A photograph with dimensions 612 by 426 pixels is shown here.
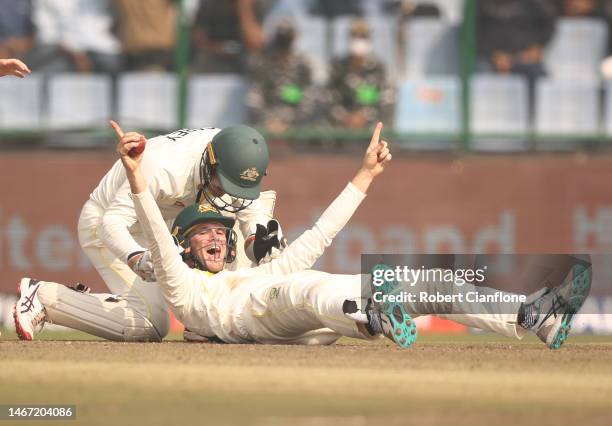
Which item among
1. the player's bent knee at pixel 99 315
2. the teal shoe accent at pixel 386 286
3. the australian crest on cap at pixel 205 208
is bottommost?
the player's bent knee at pixel 99 315

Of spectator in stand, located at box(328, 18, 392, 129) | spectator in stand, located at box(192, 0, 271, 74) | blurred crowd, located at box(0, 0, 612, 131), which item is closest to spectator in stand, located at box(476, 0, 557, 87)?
blurred crowd, located at box(0, 0, 612, 131)

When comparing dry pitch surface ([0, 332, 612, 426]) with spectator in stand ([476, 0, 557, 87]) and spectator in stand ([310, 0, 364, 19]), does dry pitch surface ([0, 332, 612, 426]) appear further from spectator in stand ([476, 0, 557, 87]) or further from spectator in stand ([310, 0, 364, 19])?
spectator in stand ([310, 0, 364, 19])

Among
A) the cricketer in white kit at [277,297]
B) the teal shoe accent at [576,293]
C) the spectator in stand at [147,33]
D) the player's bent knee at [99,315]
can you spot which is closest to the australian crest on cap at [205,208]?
the cricketer in white kit at [277,297]

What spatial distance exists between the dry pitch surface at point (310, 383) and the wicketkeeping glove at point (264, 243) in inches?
38.2

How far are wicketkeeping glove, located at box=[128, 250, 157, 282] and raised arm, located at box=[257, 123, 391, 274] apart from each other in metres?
0.77

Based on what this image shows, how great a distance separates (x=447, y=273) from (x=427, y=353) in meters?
0.51

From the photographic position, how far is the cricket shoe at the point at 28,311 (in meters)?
8.84

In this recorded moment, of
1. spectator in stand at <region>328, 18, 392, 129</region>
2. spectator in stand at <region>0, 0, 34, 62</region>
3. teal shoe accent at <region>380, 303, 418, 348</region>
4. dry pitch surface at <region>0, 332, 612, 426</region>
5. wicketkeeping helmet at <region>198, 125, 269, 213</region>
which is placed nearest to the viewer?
dry pitch surface at <region>0, 332, 612, 426</region>

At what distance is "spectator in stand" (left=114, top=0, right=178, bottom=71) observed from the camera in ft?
49.8

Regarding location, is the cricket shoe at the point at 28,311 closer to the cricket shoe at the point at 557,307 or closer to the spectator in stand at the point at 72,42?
the cricket shoe at the point at 557,307

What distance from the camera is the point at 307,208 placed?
14.9m

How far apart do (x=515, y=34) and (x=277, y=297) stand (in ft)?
25.9

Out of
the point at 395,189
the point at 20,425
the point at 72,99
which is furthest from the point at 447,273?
the point at 72,99

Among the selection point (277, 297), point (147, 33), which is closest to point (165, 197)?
point (277, 297)
